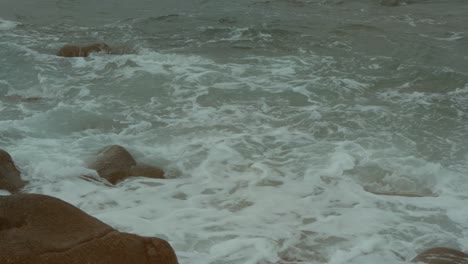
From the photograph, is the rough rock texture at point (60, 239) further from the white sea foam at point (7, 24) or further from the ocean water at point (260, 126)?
the white sea foam at point (7, 24)

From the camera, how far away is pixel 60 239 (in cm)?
428

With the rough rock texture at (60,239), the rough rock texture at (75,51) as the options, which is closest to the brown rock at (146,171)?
the rough rock texture at (60,239)

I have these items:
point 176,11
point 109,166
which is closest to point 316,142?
point 109,166

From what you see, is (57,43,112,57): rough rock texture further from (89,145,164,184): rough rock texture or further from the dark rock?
the dark rock

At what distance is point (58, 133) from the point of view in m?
9.17

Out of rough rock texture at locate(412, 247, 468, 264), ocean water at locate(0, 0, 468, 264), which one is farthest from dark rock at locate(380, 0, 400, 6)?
rough rock texture at locate(412, 247, 468, 264)

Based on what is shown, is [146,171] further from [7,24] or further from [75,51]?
[7,24]

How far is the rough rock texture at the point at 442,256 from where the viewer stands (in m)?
5.33

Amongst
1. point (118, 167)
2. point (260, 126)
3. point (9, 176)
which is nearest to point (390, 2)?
point (260, 126)

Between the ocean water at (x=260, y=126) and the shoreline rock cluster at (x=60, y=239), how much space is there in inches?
49.5

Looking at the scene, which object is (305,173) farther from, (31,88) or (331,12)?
(331,12)

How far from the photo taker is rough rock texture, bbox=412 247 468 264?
5328 mm

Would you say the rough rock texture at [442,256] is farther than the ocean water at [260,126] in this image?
No

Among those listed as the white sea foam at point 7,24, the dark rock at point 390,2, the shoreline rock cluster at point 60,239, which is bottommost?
the white sea foam at point 7,24
